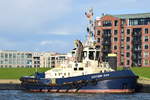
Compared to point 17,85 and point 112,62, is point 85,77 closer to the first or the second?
point 17,85

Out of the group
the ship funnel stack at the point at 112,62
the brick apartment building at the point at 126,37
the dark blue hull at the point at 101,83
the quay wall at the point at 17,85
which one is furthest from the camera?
the brick apartment building at the point at 126,37

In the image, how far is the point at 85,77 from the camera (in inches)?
3236

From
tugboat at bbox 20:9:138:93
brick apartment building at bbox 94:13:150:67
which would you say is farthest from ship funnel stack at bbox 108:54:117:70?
brick apartment building at bbox 94:13:150:67

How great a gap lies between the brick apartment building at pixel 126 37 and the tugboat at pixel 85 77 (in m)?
66.8

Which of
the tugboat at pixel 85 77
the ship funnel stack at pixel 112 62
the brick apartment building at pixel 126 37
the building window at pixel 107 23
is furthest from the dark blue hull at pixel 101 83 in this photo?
the building window at pixel 107 23

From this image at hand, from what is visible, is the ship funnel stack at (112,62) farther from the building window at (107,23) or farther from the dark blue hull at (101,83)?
the building window at (107,23)

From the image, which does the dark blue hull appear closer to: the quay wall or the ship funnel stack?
the quay wall

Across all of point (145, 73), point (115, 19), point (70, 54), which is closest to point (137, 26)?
point (115, 19)

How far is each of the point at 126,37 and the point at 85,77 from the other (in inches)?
3087

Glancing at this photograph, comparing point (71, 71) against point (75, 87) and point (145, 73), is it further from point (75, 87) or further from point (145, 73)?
point (145, 73)

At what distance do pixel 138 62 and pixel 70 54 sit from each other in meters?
70.0

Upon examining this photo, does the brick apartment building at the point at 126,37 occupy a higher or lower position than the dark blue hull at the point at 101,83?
higher

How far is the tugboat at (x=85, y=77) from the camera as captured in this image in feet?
267

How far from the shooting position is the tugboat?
267 ft
